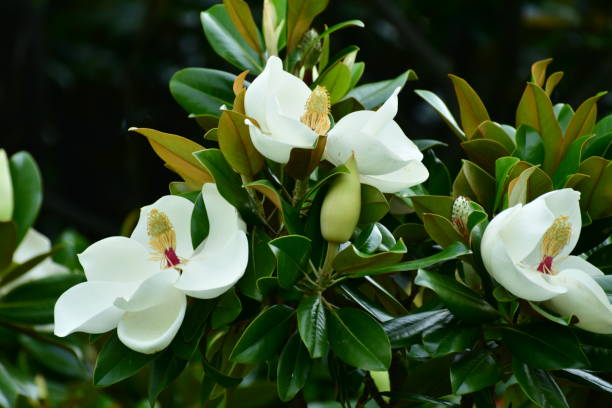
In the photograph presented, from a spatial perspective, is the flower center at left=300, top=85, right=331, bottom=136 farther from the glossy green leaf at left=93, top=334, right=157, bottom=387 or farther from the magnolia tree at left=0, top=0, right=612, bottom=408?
the glossy green leaf at left=93, top=334, right=157, bottom=387

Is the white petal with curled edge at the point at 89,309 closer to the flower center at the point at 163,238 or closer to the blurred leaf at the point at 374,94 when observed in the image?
the flower center at the point at 163,238

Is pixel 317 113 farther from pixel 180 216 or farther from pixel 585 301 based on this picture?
pixel 585 301

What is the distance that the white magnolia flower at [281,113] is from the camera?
31.7 inches

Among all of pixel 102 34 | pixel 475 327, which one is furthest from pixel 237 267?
pixel 102 34

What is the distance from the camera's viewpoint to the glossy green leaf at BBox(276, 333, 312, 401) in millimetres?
824

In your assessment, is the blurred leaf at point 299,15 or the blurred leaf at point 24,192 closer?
the blurred leaf at point 299,15

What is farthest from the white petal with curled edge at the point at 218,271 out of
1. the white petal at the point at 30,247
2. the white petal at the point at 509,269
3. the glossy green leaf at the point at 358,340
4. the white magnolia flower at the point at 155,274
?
the white petal at the point at 30,247

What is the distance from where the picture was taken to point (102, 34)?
4.02 metres

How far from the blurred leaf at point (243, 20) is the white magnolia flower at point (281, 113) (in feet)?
0.67

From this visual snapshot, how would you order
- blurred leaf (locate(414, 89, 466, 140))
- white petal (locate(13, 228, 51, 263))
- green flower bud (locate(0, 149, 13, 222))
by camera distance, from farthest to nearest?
white petal (locate(13, 228, 51, 263)) → green flower bud (locate(0, 149, 13, 222)) → blurred leaf (locate(414, 89, 466, 140))

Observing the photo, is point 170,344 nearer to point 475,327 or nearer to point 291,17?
point 475,327

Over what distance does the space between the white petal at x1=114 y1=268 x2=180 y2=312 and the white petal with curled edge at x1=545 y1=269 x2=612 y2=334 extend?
13.6 inches

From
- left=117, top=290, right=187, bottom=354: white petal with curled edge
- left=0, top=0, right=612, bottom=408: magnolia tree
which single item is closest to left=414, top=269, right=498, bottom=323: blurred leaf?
left=0, top=0, right=612, bottom=408: magnolia tree

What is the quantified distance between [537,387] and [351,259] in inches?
8.3
